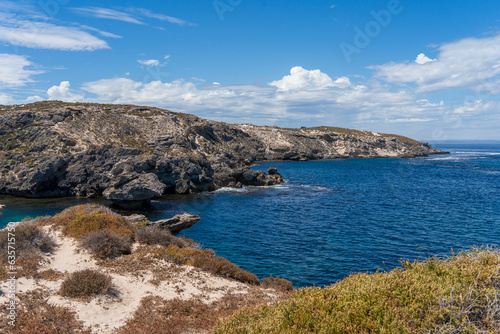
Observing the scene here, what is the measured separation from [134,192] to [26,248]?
27.5 m

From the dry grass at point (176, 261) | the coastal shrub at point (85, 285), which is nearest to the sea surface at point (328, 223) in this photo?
the dry grass at point (176, 261)

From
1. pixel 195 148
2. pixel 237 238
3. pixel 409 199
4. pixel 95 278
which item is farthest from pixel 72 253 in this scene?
pixel 195 148

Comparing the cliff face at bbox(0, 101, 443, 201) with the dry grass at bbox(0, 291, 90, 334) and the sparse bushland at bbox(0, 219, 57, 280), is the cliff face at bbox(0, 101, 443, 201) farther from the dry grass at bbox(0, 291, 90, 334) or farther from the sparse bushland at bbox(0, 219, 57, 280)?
the dry grass at bbox(0, 291, 90, 334)

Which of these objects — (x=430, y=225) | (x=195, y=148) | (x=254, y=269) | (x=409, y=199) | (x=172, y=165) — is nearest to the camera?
(x=254, y=269)

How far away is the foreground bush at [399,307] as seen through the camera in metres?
7.05

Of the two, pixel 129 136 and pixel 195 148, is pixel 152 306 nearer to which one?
pixel 129 136

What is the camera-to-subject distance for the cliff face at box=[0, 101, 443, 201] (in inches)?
1879

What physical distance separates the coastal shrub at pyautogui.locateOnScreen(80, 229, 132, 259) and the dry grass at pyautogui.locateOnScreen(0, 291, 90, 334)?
456cm

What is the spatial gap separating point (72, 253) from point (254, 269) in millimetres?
12432

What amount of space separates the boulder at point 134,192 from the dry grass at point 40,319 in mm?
31440

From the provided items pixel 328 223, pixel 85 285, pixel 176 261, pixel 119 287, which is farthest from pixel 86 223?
pixel 328 223

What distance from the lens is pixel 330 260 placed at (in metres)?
25.1

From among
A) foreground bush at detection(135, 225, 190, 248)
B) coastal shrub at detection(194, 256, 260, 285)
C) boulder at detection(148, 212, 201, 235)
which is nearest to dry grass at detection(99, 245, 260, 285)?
coastal shrub at detection(194, 256, 260, 285)

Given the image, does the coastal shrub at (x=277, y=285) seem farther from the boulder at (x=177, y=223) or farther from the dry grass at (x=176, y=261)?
the boulder at (x=177, y=223)
